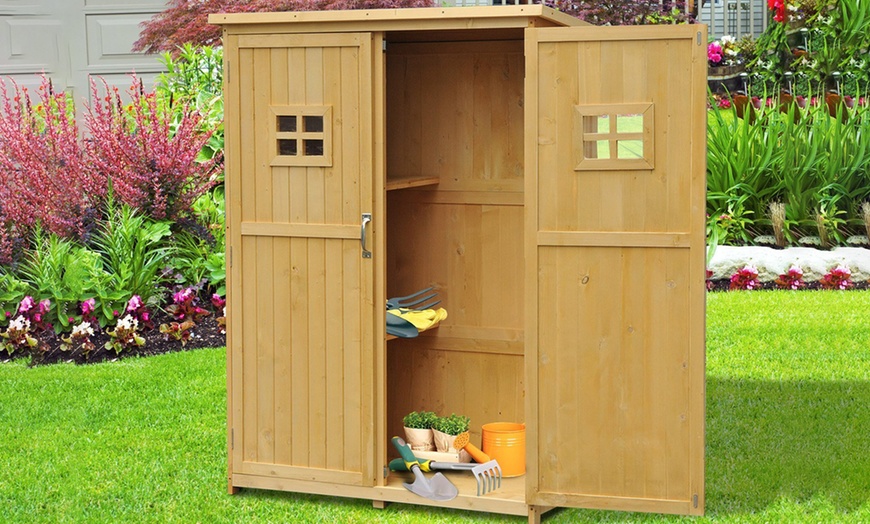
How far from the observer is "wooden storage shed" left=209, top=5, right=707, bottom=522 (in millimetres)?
3680

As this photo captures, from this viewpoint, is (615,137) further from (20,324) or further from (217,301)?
(20,324)

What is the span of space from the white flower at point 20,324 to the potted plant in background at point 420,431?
290 centimetres

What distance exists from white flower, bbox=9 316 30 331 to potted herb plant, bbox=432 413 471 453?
3.02m

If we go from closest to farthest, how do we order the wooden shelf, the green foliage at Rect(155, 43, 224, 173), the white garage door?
the wooden shelf, the green foliage at Rect(155, 43, 224, 173), the white garage door

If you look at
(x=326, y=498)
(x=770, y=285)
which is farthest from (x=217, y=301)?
(x=770, y=285)

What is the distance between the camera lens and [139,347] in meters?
6.44

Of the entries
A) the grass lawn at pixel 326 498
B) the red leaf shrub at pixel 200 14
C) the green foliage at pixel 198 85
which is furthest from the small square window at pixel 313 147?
the red leaf shrub at pixel 200 14

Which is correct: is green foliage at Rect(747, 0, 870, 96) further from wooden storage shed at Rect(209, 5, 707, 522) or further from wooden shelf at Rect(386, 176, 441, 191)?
wooden storage shed at Rect(209, 5, 707, 522)

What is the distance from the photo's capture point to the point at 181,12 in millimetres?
10211

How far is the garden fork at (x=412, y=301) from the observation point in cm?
449

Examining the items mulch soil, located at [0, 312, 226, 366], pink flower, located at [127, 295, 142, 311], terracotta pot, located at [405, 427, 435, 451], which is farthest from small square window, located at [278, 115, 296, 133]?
pink flower, located at [127, 295, 142, 311]

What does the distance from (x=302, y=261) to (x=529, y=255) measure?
2.62ft

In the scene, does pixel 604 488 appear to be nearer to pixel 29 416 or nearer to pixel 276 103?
pixel 276 103

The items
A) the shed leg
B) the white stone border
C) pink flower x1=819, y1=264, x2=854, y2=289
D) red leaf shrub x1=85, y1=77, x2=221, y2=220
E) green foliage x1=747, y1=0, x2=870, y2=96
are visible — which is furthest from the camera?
green foliage x1=747, y1=0, x2=870, y2=96
